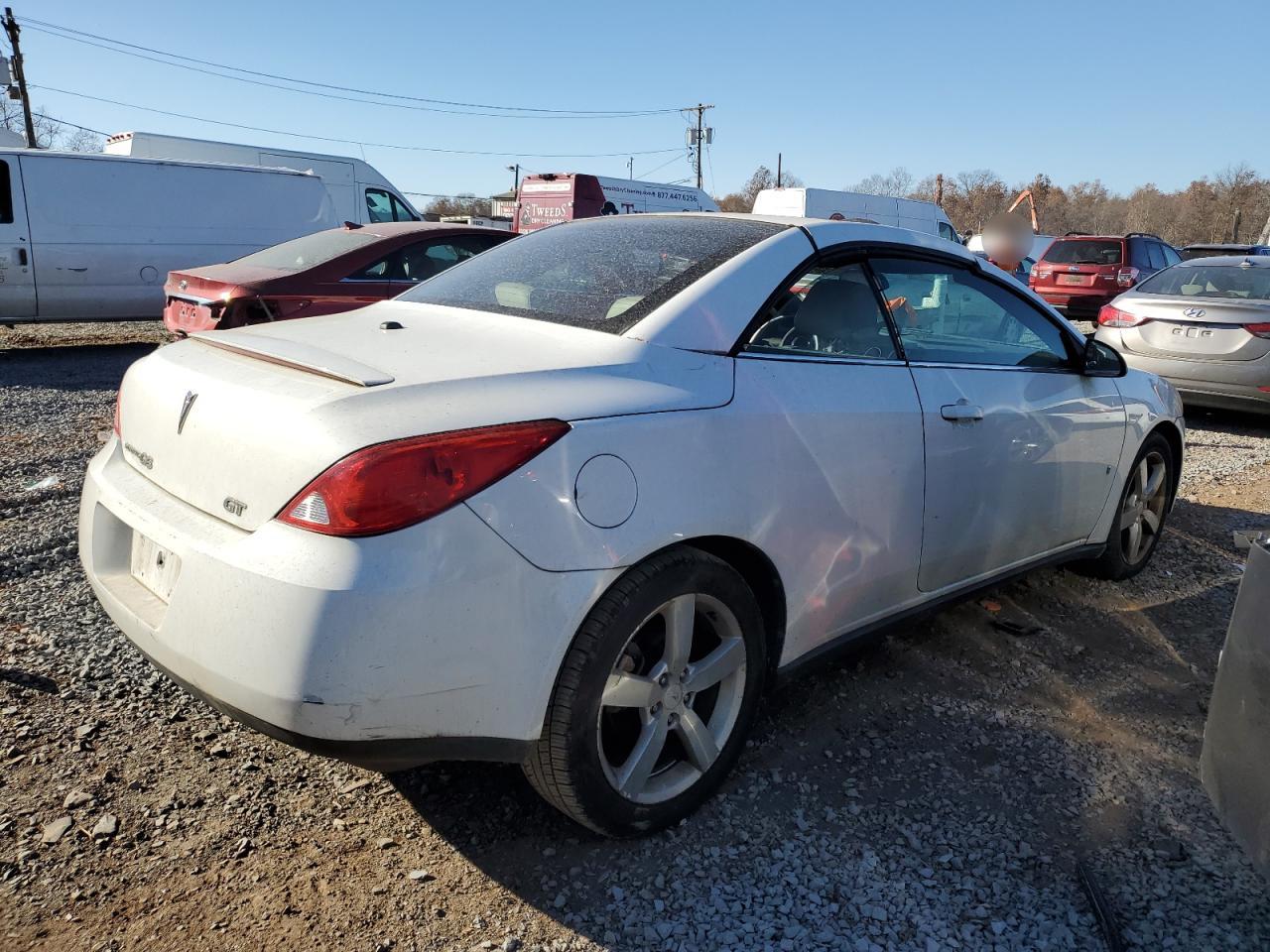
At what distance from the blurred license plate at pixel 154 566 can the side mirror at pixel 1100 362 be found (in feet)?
11.0

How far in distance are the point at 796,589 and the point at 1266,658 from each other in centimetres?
114

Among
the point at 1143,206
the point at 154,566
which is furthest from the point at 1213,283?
the point at 1143,206

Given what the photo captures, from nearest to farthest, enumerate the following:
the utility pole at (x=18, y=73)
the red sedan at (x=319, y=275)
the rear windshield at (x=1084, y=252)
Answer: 1. the red sedan at (x=319, y=275)
2. the rear windshield at (x=1084, y=252)
3. the utility pole at (x=18, y=73)

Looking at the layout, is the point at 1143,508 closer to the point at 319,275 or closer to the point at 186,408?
the point at 186,408

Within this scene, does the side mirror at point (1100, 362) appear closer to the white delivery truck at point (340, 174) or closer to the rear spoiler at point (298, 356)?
the rear spoiler at point (298, 356)

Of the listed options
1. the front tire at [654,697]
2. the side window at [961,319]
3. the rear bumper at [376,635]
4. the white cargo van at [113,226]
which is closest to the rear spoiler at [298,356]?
the rear bumper at [376,635]

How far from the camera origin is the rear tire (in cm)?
426

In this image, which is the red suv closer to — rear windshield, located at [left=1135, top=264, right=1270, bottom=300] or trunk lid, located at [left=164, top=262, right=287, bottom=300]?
rear windshield, located at [left=1135, top=264, right=1270, bottom=300]

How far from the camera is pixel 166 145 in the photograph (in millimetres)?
17375

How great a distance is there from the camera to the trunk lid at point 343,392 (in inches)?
76.5

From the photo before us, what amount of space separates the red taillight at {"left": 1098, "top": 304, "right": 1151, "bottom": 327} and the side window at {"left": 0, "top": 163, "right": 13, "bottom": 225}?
37.3 ft

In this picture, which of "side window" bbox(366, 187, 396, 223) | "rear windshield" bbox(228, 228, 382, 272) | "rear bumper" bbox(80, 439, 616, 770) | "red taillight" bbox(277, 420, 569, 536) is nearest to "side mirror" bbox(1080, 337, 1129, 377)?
"rear bumper" bbox(80, 439, 616, 770)

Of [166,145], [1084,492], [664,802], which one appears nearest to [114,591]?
[664,802]

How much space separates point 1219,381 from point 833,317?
6.34 metres
